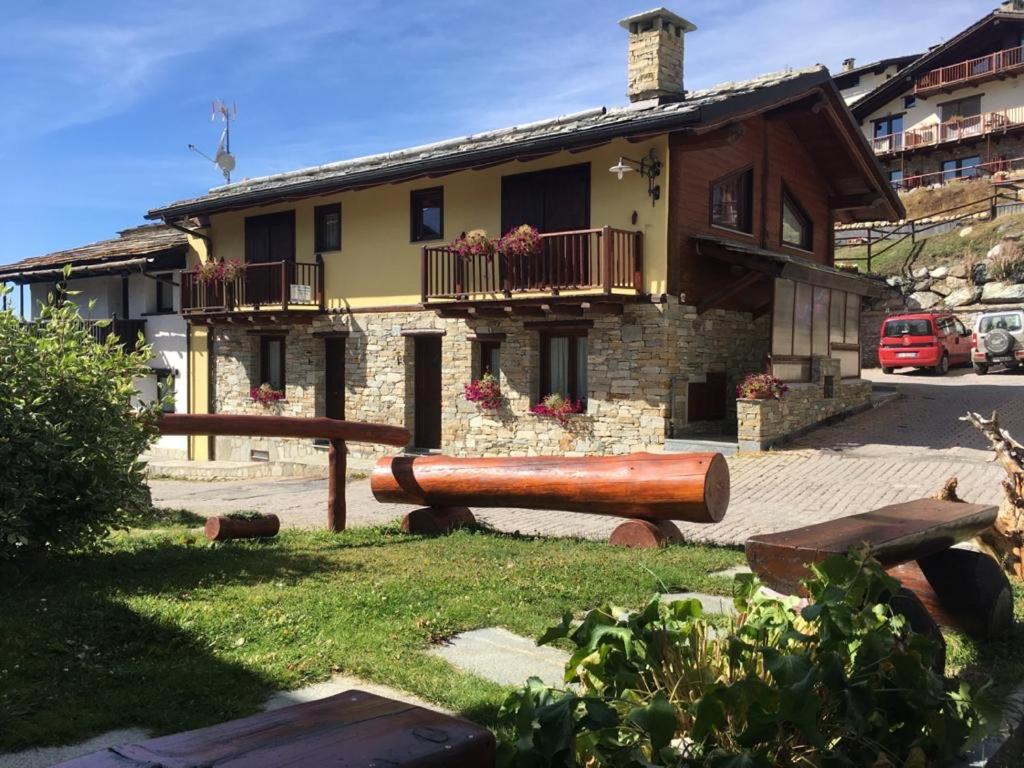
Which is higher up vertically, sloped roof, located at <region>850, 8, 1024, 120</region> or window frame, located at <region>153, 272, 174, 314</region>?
sloped roof, located at <region>850, 8, 1024, 120</region>

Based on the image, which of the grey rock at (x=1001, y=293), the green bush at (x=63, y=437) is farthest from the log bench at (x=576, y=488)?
the grey rock at (x=1001, y=293)

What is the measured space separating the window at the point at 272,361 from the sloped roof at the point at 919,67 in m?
31.3

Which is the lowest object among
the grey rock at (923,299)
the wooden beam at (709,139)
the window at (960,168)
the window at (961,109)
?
the grey rock at (923,299)

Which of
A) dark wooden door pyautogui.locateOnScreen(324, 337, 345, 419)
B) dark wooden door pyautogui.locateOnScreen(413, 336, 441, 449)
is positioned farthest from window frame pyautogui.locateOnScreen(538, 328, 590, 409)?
dark wooden door pyautogui.locateOnScreen(324, 337, 345, 419)

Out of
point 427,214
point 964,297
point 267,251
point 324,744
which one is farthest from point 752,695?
point 964,297

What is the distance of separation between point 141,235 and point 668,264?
18.6 meters

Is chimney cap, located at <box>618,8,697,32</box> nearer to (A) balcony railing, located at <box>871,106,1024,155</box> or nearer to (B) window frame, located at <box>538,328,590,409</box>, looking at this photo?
(B) window frame, located at <box>538,328,590,409</box>

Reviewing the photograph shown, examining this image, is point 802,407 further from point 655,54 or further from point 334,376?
point 334,376

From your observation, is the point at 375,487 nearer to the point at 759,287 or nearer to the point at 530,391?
the point at 530,391

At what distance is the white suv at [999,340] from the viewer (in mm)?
23891

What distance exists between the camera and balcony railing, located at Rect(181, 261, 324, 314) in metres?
19.6

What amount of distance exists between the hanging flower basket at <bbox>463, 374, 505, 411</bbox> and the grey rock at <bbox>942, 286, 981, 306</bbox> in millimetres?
21490

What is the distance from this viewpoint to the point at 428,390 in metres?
18.8

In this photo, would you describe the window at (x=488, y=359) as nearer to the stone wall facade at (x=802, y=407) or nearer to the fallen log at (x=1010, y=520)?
the stone wall facade at (x=802, y=407)
